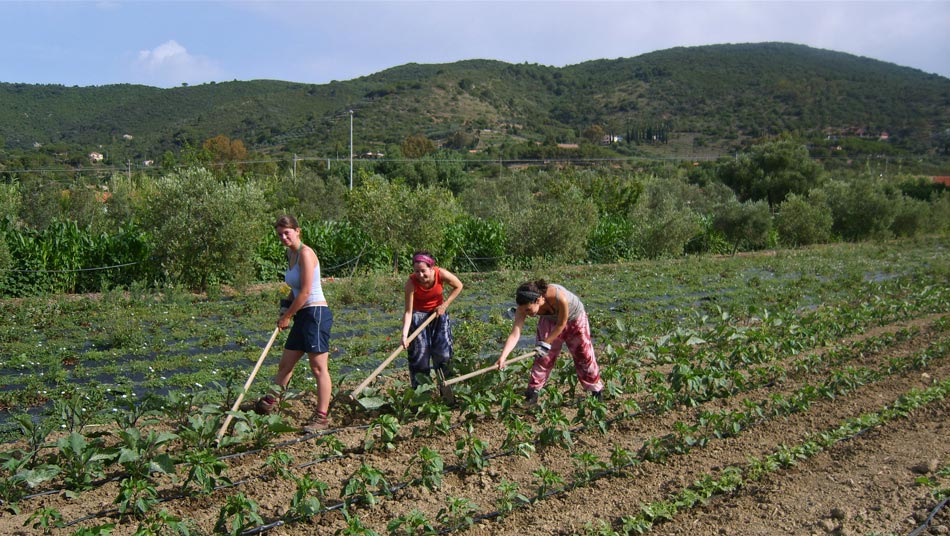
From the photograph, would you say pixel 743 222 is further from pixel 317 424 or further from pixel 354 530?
pixel 354 530

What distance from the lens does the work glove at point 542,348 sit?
6.08m

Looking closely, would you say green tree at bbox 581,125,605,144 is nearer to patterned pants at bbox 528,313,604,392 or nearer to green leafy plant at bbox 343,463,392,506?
patterned pants at bbox 528,313,604,392

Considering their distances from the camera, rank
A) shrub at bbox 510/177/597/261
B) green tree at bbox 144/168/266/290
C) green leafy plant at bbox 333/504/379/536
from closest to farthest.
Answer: green leafy plant at bbox 333/504/379/536 → green tree at bbox 144/168/266/290 → shrub at bbox 510/177/597/261

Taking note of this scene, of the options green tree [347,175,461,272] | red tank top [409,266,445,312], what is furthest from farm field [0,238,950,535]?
green tree [347,175,461,272]

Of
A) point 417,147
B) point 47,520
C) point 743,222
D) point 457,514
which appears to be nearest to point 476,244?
point 743,222

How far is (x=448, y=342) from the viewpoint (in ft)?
20.7

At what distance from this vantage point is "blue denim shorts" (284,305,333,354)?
5.55 metres

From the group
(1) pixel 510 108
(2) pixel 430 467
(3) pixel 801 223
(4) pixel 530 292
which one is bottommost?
(2) pixel 430 467

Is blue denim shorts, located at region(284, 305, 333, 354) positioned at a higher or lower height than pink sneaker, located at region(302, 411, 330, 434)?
higher

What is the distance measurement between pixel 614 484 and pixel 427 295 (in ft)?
7.18

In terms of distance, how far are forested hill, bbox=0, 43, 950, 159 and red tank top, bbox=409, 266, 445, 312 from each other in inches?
1821

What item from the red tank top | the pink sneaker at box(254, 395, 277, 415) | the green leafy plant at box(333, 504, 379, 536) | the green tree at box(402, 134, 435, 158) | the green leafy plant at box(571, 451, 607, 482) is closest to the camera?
the green leafy plant at box(333, 504, 379, 536)

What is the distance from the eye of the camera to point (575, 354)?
6340mm

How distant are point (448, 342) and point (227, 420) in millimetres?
1940
